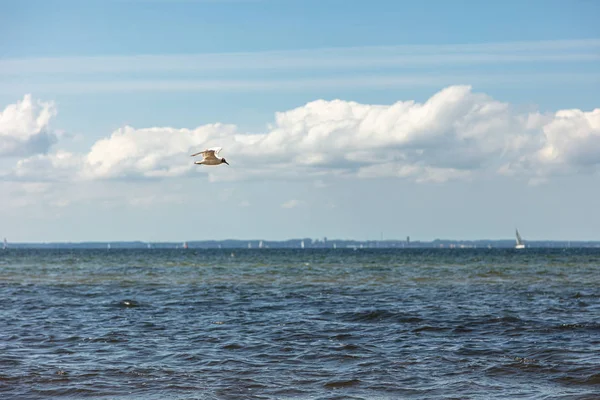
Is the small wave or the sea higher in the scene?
the sea

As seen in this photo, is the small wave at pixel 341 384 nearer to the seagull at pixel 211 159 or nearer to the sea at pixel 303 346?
the sea at pixel 303 346

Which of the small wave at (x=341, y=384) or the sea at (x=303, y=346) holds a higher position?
the sea at (x=303, y=346)

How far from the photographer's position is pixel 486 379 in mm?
17266

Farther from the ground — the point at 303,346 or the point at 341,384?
the point at 303,346

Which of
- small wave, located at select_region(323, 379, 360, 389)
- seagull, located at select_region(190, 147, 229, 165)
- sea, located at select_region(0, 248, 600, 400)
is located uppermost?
seagull, located at select_region(190, 147, 229, 165)

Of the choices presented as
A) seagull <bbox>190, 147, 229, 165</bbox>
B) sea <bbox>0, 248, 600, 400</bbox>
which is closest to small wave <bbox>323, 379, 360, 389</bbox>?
sea <bbox>0, 248, 600, 400</bbox>

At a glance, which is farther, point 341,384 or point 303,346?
point 303,346

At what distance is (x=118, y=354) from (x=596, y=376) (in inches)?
501

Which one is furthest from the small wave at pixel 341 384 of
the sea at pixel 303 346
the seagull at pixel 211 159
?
the seagull at pixel 211 159

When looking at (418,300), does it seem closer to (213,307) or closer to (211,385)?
(213,307)

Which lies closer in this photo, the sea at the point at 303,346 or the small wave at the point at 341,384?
the sea at the point at 303,346

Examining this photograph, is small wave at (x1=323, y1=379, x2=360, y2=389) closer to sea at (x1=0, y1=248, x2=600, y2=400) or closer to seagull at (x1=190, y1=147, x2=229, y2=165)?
sea at (x1=0, y1=248, x2=600, y2=400)

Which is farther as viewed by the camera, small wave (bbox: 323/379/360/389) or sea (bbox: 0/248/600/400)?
small wave (bbox: 323/379/360/389)

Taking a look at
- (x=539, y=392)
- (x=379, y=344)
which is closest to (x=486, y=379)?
(x=539, y=392)
